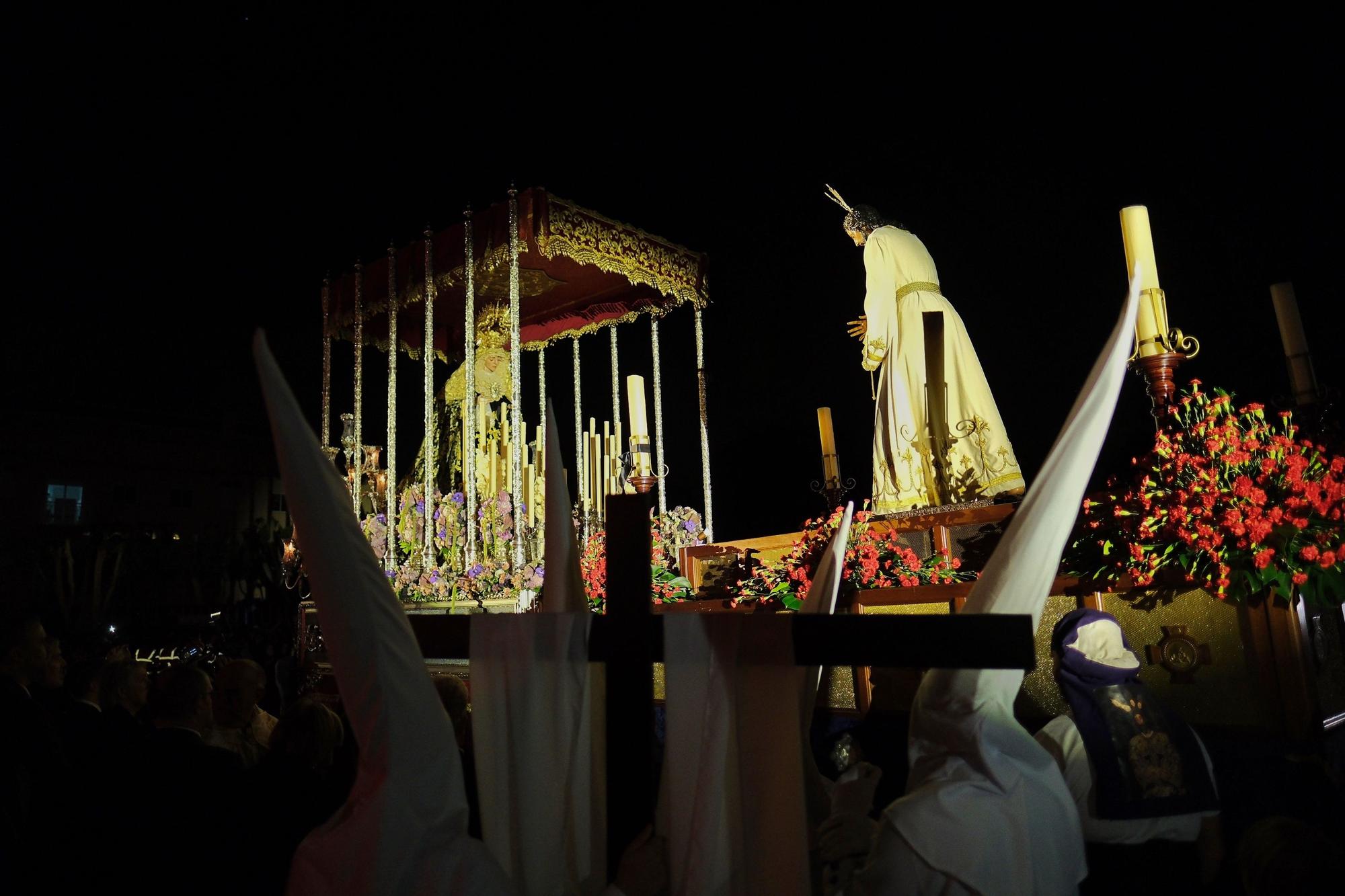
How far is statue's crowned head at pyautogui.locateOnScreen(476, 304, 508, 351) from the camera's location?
7.28 m

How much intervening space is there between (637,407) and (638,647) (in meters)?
3.87

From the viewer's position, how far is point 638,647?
4.35 feet

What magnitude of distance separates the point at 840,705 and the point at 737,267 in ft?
16.5

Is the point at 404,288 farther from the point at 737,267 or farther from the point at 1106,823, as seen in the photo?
the point at 1106,823

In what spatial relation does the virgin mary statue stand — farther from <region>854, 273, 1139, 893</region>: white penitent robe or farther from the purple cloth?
<region>854, 273, 1139, 893</region>: white penitent robe

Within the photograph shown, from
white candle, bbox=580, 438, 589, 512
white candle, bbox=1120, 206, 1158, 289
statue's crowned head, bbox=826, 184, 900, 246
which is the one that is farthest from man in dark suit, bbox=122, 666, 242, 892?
statue's crowned head, bbox=826, 184, 900, 246

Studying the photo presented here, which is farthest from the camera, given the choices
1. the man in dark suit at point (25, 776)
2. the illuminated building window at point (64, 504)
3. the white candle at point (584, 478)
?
the illuminated building window at point (64, 504)

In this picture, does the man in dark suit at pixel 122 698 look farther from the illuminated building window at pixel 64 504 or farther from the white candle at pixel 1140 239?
the illuminated building window at pixel 64 504

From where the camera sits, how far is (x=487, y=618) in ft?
4.61

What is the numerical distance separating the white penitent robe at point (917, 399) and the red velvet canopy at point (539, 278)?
1.74 metres

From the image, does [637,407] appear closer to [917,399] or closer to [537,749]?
[917,399]

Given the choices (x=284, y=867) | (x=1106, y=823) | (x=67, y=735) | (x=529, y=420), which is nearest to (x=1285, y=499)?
(x=1106, y=823)

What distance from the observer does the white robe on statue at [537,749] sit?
1.33 metres

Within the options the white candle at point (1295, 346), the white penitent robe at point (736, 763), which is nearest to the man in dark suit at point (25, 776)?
the white penitent robe at point (736, 763)
